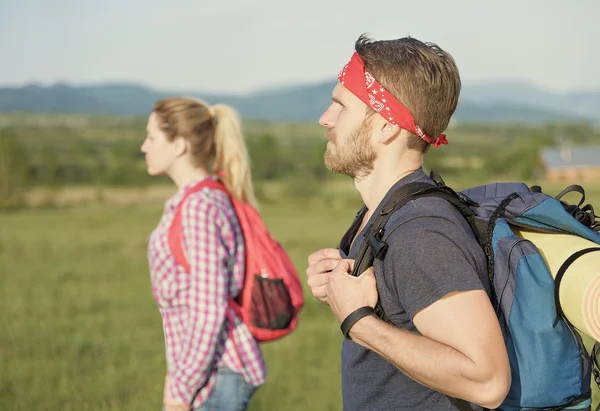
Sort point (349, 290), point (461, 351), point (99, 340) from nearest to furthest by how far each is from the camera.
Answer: point (461, 351) → point (349, 290) → point (99, 340)

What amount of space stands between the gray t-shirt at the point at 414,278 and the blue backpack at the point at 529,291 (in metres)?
0.05

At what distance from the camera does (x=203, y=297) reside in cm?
401

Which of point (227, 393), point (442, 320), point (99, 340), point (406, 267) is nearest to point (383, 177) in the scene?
point (406, 267)

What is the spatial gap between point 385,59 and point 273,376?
6859 millimetres

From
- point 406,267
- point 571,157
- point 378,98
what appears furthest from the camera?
point 571,157

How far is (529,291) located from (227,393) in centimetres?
206

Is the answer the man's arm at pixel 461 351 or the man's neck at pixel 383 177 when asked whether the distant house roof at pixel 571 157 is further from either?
the man's arm at pixel 461 351

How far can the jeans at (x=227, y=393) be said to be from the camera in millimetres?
4078

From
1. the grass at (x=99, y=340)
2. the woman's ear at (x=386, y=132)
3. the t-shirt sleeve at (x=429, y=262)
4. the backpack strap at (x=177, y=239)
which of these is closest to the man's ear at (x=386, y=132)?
the woman's ear at (x=386, y=132)

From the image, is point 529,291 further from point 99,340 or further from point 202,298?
point 99,340

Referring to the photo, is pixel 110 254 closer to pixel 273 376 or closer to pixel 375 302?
pixel 273 376

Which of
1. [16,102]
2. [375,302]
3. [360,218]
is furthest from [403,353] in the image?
[16,102]

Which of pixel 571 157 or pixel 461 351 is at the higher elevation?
pixel 461 351

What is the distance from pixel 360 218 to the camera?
10.2 feet
